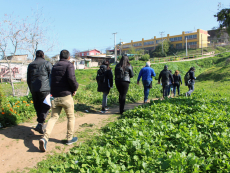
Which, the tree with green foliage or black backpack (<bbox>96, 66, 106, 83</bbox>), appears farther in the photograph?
the tree with green foliage

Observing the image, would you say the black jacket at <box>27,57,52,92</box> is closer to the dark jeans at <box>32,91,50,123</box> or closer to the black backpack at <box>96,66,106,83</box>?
the dark jeans at <box>32,91,50,123</box>

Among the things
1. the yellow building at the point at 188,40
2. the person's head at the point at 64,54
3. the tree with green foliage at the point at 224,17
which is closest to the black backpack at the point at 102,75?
the person's head at the point at 64,54

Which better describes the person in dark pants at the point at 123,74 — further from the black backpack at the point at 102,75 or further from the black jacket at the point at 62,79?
the black jacket at the point at 62,79

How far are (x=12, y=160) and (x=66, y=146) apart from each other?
102cm

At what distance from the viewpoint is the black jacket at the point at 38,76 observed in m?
4.38

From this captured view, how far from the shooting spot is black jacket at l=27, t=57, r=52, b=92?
172 inches

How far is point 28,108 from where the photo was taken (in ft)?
19.4

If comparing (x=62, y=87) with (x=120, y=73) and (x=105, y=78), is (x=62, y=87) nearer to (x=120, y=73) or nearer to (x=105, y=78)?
(x=120, y=73)

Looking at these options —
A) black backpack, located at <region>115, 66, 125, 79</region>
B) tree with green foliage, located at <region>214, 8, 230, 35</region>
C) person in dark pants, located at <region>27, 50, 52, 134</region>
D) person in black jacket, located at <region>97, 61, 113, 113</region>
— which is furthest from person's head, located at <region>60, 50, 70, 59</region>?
tree with green foliage, located at <region>214, 8, 230, 35</region>

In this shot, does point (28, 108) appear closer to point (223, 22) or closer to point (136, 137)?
point (136, 137)

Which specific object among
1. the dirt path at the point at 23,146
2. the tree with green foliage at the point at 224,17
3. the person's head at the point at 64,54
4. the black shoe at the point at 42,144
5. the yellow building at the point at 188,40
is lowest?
the dirt path at the point at 23,146

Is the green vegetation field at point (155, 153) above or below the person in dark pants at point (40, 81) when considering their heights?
below

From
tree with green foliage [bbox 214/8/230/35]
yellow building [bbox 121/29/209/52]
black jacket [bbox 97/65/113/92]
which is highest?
yellow building [bbox 121/29/209/52]

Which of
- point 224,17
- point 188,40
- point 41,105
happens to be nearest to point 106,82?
point 41,105
